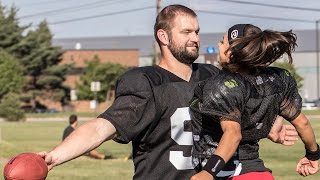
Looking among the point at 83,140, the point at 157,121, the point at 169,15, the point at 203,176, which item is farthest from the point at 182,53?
the point at 203,176

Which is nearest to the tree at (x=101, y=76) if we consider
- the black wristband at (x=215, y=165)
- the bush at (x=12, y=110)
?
the bush at (x=12, y=110)

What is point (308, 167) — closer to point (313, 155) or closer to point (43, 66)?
point (313, 155)

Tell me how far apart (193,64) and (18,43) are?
86745 mm

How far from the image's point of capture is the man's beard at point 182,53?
6.00 meters

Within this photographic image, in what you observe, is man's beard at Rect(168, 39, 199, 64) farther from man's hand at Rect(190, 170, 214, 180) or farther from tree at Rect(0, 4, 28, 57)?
tree at Rect(0, 4, 28, 57)

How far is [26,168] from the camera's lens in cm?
480

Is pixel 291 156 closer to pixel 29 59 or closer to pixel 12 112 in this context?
pixel 12 112

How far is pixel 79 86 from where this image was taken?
95062 millimetres

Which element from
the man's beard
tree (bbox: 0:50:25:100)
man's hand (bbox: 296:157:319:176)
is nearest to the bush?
tree (bbox: 0:50:25:100)

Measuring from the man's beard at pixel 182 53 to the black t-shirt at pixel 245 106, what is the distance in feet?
2.54

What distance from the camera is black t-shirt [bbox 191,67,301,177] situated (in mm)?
4871

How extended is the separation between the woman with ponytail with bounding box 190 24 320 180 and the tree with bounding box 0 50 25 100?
78.6 meters

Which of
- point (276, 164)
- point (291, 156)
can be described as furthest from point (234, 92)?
point (291, 156)

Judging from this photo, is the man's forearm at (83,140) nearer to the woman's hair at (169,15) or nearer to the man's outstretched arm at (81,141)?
the man's outstretched arm at (81,141)
